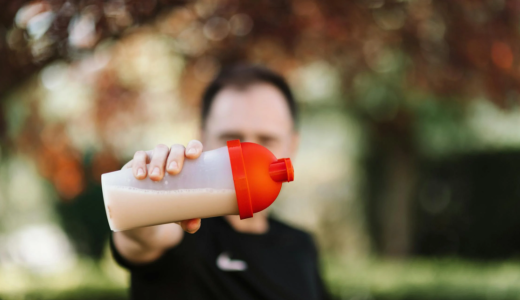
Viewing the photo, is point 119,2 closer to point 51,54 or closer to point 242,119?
point 51,54

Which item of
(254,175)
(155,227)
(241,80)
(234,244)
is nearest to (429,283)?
(234,244)

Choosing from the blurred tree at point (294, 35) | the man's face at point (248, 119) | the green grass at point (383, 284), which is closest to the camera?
the man's face at point (248, 119)

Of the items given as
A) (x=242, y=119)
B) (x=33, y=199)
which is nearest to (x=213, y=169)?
(x=242, y=119)

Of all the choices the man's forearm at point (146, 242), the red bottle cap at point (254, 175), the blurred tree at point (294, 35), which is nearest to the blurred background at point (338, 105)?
the blurred tree at point (294, 35)

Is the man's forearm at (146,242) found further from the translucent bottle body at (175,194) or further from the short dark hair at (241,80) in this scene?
the short dark hair at (241,80)

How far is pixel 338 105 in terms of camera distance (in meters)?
7.38

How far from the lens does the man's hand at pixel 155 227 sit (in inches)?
38.7

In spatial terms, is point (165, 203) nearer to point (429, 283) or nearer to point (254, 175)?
point (254, 175)

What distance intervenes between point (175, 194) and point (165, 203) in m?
0.03

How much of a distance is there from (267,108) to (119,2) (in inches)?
38.3

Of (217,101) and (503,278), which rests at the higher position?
(217,101)

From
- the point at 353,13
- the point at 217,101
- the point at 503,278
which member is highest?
the point at 353,13

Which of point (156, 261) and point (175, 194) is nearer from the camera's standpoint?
point (175, 194)

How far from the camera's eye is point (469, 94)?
10.9 ft
